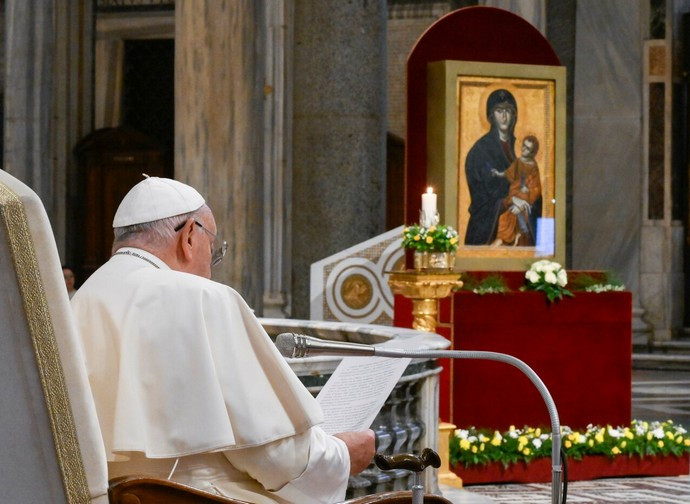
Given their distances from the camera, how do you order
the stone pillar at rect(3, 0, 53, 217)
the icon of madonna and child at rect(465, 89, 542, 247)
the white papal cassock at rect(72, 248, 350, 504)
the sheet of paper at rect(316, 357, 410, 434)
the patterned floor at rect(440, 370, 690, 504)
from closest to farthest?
the white papal cassock at rect(72, 248, 350, 504), the sheet of paper at rect(316, 357, 410, 434), the patterned floor at rect(440, 370, 690, 504), the icon of madonna and child at rect(465, 89, 542, 247), the stone pillar at rect(3, 0, 53, 217)

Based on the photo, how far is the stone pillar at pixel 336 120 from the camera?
11.3 metres

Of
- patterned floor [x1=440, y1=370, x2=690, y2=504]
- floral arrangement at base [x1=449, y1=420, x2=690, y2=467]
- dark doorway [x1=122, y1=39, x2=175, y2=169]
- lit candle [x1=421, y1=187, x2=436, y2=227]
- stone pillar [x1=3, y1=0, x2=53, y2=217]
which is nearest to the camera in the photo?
patterned floor [x1=440, y1=370, x2=690, y2=504]

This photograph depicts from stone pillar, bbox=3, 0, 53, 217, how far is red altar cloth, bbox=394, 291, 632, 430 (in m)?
6.91

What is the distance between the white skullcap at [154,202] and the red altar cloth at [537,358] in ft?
18.2

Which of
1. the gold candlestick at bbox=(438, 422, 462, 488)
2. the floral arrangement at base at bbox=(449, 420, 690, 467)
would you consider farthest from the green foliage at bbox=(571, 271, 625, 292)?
the gold candlestick at bbox=(438, 422, 462, 488)

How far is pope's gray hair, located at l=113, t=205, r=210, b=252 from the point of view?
3209 millimetres

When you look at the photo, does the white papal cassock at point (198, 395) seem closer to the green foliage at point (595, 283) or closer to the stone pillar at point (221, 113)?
the stone pillar at point (221, 113)

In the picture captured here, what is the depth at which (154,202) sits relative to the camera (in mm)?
3203

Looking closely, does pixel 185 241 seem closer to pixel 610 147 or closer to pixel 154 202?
pixel 154 202

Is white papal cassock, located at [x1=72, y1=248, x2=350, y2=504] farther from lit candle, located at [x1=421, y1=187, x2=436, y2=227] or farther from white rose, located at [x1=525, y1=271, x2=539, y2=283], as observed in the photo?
white rose, located at [x1=525, y1=271, x2=539, y2=283]

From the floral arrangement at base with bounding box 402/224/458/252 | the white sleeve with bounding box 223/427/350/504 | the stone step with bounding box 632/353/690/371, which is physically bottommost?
the stone step with bounding box 632/353/690/371

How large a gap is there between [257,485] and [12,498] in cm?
138

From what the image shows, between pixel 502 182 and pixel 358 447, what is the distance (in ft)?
21.3

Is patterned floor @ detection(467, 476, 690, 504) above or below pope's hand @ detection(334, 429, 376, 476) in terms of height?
below
